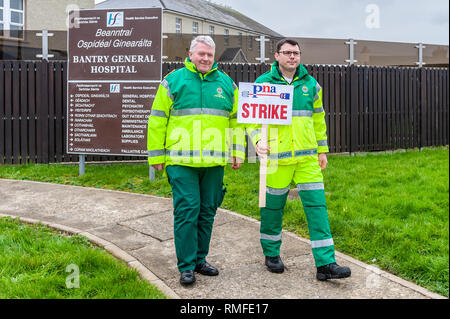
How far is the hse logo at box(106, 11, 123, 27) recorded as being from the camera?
8.56m

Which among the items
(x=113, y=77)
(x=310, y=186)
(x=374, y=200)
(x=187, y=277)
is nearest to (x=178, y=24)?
(x=113, y=77)

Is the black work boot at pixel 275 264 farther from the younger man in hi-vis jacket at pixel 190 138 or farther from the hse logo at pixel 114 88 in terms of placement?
the hse logo at pixel 114 88

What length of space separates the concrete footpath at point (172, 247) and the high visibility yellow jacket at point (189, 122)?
3.39 ft

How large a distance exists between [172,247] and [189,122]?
156 cm

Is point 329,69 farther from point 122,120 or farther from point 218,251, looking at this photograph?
point 218,251

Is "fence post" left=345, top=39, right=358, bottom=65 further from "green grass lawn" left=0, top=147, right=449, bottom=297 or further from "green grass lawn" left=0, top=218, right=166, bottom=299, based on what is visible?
"green grass lawn" left=0, top=218, right=166, bottom=299

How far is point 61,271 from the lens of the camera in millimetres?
4070

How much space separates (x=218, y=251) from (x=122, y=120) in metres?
4.43

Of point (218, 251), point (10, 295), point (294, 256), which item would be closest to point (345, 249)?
point (294, 256)

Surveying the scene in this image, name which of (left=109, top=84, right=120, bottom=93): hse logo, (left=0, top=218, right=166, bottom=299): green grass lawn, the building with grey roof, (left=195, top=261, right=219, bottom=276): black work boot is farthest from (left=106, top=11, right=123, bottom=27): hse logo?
the building with grey roof

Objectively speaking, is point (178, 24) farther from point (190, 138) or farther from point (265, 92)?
point (190, 138)

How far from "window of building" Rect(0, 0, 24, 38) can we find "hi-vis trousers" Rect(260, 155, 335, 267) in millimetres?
18807
